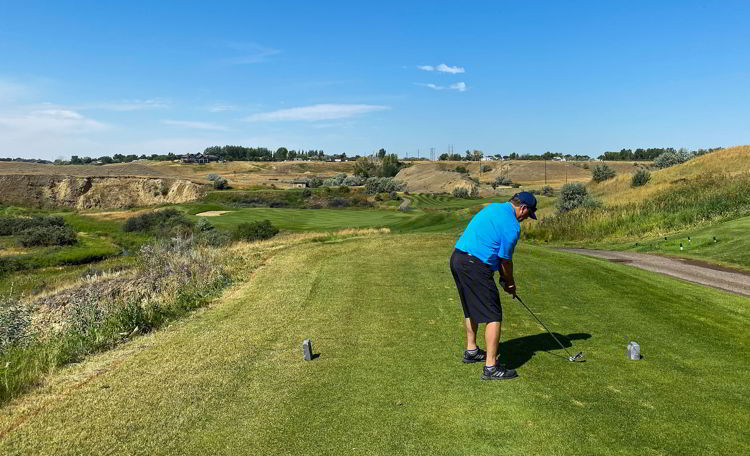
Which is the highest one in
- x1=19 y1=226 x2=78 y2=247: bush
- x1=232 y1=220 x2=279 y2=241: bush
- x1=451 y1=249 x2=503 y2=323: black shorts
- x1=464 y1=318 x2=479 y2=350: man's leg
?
x1=451 y1=249 x2=503 y2=323: black shorts

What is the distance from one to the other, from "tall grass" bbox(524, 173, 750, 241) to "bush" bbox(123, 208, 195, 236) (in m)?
33.9

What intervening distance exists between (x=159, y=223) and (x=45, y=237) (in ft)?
36.8

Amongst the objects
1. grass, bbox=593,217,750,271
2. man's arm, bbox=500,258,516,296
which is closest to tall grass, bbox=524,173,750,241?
grass, bbox=593,217,750,271

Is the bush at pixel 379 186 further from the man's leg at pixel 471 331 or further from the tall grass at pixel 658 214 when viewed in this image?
the man's leg at pixel 471 331

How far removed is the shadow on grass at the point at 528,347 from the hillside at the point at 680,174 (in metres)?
39.2

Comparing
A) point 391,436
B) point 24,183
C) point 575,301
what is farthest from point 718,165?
point 24,183

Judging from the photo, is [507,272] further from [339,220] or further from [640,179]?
[640,179]

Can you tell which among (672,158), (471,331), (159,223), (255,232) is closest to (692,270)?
(471,331)

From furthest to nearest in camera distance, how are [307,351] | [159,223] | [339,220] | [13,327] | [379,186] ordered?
[379,186], [339,220], [159,223], [13,327], [307,351]

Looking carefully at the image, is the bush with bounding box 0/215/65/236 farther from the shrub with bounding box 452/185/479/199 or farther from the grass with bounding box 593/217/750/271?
the shrub with bounding box 452/185/479/199

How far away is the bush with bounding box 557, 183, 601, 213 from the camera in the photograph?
42812 millimetres

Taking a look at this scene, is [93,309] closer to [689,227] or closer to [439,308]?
[439,308]

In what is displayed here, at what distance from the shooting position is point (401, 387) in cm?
683

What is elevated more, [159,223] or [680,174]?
[680,174]
